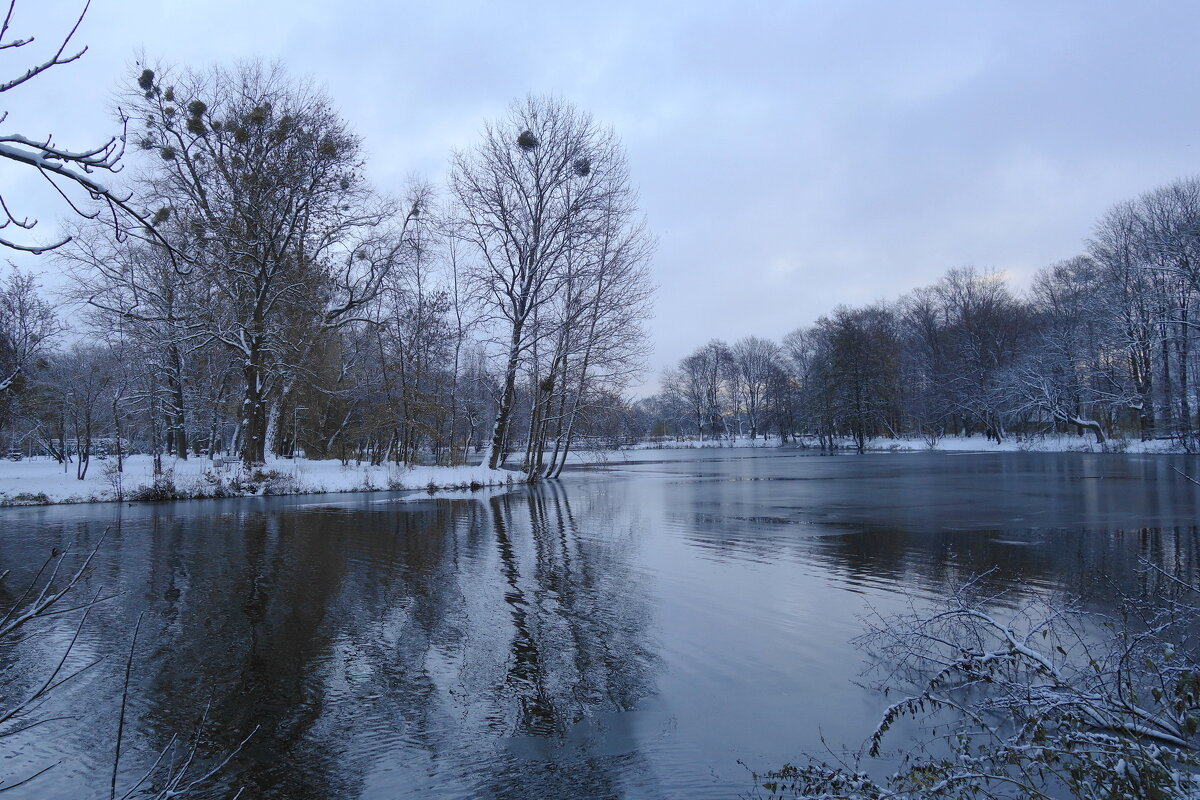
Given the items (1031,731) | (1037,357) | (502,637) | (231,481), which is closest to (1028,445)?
(1037,357)

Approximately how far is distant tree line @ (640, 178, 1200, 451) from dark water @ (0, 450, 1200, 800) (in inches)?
1062

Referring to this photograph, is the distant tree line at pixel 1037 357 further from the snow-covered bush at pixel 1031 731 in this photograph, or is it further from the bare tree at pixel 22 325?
the bare tree at pixel 22 325

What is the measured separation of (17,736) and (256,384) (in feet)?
71.6

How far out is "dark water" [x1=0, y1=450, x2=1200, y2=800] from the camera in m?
4.82

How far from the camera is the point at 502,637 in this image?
292 inches

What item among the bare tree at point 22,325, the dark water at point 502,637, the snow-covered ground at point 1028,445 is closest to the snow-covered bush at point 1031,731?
the dark water at point 502,637

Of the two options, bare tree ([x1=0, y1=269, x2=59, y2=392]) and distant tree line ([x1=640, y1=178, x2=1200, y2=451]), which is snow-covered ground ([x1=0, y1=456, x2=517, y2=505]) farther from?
distant tree line ([x1=640, y1=178, x2=1200, y2=451])

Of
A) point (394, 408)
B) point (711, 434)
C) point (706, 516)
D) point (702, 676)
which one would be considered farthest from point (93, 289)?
point (711, 434)

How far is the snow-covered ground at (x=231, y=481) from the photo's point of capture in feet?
71.2

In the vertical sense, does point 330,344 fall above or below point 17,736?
above

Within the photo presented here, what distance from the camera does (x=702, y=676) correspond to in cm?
641

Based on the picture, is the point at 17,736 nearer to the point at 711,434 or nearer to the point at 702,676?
the point at 702,676

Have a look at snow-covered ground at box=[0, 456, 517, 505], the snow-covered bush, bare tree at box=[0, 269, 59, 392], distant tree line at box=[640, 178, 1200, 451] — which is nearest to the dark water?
the snow-covered bush

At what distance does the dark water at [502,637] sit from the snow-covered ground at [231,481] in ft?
17.3
